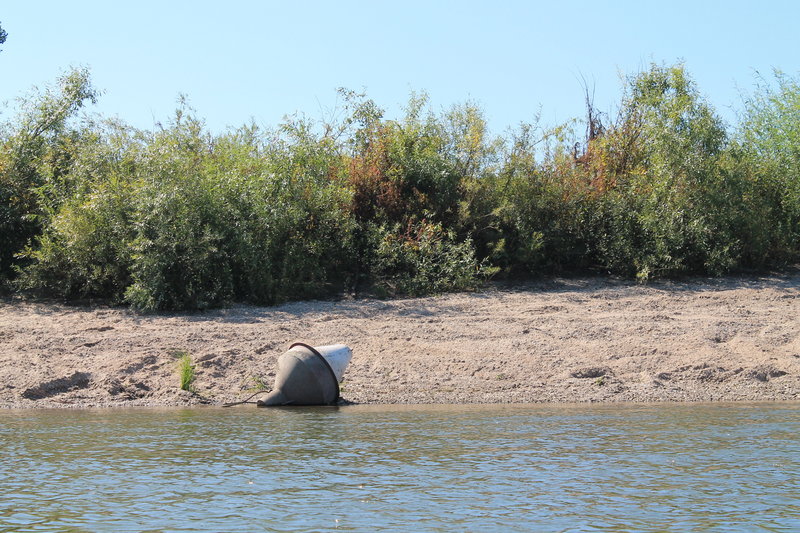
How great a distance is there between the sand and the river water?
4.10ft

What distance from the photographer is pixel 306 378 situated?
12.9 meters

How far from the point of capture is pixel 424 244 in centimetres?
1923

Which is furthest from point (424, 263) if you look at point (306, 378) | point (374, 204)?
point (306, 378)

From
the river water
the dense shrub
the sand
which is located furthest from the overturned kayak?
the dense shrub

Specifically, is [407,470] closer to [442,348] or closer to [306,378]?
[306,378]

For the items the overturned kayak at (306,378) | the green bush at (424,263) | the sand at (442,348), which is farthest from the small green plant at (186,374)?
the green bush at (424,263)

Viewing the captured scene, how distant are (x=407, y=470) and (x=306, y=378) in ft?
14.8

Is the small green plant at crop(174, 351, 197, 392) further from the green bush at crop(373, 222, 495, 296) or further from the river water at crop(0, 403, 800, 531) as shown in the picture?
the green bush at crop(373, 222, 495, 296)

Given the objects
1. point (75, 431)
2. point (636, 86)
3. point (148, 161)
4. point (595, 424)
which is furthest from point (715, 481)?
point (636, 86)

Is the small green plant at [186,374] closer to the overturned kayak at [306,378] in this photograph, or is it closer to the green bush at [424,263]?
the overturned kayak at [306,378]

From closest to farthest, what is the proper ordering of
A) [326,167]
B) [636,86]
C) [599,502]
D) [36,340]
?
1. [599,502]
2. [36,340]
3. [326,167]
4. [636,86]

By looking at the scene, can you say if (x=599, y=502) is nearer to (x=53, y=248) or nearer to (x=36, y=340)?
(x=36, y=340)

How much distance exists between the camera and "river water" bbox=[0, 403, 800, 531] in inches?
276

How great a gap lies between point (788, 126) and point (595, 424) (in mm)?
13085
